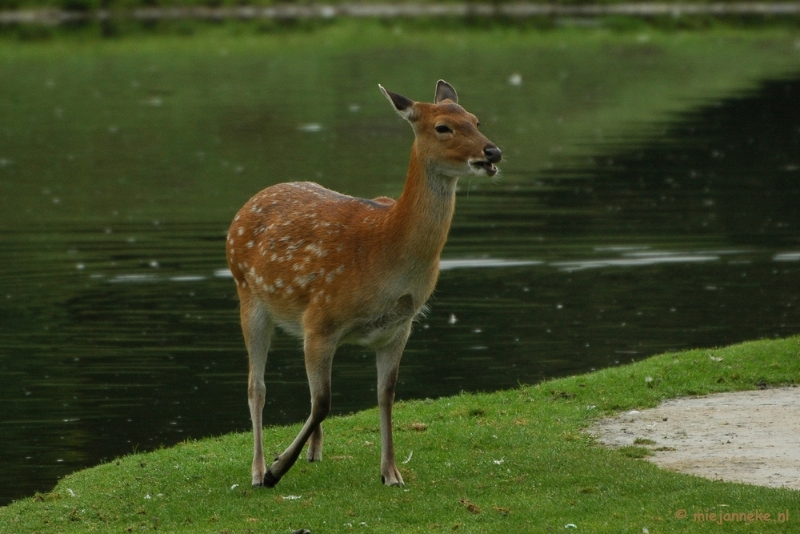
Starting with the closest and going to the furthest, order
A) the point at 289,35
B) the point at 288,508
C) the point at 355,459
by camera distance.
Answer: the point at 288,508
the point at 355,459
the point at 289,35

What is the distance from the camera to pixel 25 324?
770 inches

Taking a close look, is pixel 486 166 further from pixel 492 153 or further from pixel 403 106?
pixel 403 106

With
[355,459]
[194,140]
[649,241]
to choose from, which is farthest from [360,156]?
[355,459]

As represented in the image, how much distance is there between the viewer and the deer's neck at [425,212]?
9.90 m

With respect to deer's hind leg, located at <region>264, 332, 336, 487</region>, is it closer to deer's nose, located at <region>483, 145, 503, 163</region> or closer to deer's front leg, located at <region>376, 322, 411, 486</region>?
deer's front leg, located at <region>376, 322, 411, 486</region>

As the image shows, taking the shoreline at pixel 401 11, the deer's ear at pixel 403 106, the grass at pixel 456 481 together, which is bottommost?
the shoreline at pixel 401 11

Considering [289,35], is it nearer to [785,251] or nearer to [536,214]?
[536,214]

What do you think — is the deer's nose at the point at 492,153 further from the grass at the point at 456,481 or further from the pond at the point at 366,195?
the pond at the point at 366,195

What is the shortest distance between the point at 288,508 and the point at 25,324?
418 inches

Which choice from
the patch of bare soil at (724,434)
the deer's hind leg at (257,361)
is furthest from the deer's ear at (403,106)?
the patch of bare soil at (724,434)

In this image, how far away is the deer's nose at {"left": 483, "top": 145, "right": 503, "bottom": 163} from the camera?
944 centimetres

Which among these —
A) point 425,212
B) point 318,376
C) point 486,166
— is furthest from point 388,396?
point 486,166

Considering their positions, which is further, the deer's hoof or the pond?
the pond

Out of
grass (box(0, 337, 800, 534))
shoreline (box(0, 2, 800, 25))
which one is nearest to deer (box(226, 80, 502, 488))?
grass (box(0, 337, 800, 534))
